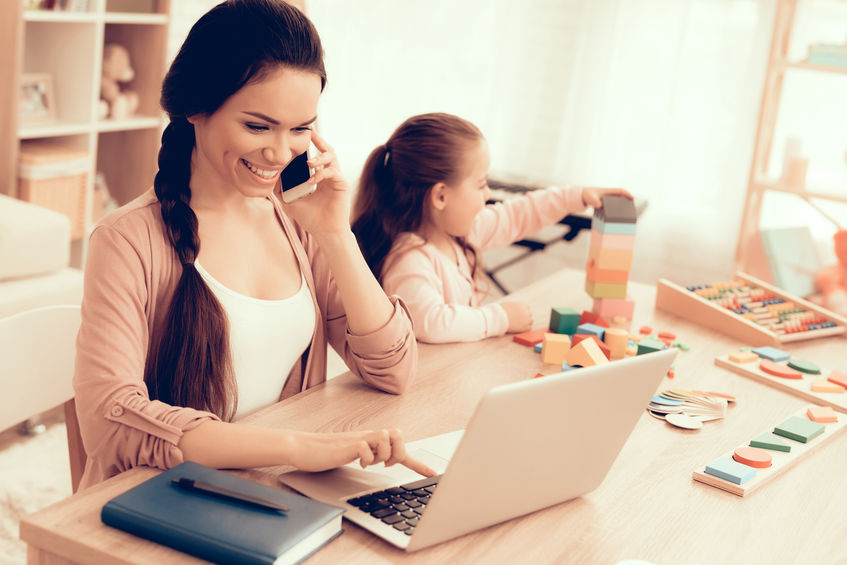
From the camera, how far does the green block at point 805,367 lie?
5.50ft

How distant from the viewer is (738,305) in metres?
1.96

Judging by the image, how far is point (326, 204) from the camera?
1413 millimetres

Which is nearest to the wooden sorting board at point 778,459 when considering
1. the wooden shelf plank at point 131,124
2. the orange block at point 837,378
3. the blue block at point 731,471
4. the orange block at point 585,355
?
the blue block at point 731,471

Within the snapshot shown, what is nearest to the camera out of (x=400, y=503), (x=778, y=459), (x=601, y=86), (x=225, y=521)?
(x=225, y=521)

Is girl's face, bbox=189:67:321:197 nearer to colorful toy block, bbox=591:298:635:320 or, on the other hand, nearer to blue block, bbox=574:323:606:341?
blue block, bbox=574:323:606:341

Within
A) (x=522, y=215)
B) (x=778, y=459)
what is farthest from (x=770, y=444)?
(x=522, y=215)

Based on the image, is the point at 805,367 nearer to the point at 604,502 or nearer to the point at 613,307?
the point at 613,307

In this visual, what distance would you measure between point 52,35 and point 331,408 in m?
2.58

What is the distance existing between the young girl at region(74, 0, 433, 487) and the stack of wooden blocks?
1.94ft

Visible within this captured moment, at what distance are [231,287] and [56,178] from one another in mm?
2113

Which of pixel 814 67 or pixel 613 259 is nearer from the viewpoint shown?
pixel 613 259

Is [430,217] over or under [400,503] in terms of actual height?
over

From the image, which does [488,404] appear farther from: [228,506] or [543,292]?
[543,292]

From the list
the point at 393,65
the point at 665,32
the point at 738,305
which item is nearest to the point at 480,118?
the point at 393,65
